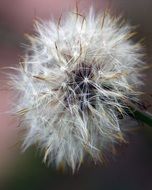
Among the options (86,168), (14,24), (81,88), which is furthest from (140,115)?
(14,24)

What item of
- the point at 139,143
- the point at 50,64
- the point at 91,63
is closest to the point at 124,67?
the point at 91,63

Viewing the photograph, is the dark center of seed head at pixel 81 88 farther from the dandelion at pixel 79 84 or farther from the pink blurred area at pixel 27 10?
the pink blurred area at pixel 27 10

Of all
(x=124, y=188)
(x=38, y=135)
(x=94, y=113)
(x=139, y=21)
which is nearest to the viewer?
(x=94, y=113)

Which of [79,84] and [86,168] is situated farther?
[86,168]

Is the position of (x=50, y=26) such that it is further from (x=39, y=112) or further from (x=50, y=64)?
(x=39, y=112)

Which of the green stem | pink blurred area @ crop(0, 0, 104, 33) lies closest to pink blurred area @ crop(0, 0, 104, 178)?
pink blurred area @ crop(0, 0, 104, 33)

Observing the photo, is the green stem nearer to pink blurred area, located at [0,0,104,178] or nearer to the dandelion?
the dandelion

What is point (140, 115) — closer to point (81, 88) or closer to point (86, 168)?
point (81, 88)

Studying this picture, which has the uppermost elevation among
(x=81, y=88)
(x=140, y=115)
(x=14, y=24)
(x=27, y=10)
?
(x=27, y=10)
